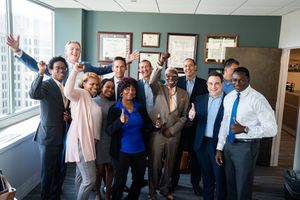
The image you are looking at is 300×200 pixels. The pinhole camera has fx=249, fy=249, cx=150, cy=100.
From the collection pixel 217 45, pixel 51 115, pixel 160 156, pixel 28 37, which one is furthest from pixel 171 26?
pixel 51 115

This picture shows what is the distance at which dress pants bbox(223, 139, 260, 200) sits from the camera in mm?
2221

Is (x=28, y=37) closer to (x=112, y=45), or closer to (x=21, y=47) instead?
(x=21, y=47)

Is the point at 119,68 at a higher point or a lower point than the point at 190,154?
higher

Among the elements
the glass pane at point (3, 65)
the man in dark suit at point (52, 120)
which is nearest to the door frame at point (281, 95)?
the man in dark suit at point (52, 120)

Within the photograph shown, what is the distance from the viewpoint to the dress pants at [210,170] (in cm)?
254

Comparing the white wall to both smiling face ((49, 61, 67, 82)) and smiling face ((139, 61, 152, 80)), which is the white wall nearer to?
smiling face ((139, 61, 152, 80))

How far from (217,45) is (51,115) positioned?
3.06 metres

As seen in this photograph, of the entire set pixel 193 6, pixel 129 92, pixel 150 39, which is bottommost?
pixel 129 92

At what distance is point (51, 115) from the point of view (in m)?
2.37

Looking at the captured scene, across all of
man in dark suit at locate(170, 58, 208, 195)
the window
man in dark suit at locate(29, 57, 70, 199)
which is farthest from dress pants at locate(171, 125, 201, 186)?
the window

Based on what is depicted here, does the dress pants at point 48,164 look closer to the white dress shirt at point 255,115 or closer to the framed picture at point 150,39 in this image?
the white dress shirt at point 255,115

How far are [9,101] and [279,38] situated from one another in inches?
166

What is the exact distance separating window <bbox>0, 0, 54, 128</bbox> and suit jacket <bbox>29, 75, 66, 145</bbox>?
100cm

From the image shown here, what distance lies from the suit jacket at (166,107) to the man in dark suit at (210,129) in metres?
0.15
